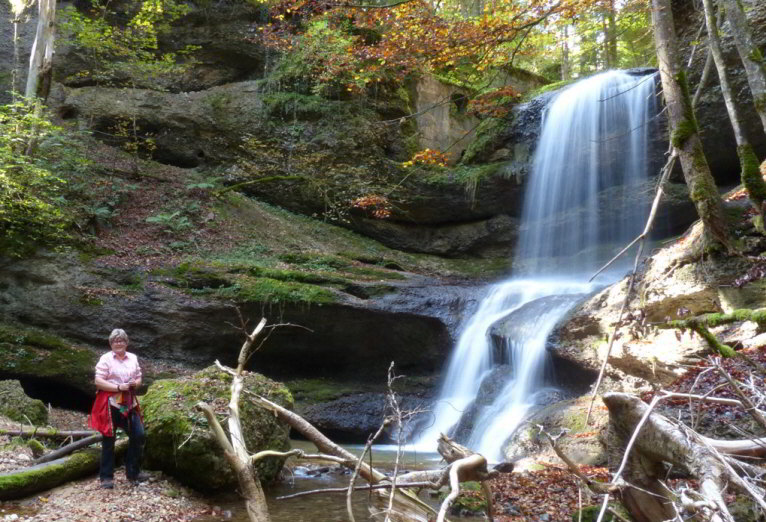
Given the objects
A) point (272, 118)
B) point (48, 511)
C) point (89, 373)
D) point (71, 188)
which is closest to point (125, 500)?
point (48, 511)

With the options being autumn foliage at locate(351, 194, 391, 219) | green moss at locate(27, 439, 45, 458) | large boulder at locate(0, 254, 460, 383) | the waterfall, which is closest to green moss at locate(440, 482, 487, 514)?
green moss at locate(27, 439, 45, 458)

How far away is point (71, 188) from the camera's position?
13570 mm

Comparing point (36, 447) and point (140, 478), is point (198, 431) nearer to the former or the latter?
point (140, 478)

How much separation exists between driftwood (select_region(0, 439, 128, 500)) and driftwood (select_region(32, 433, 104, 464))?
4.8 inches

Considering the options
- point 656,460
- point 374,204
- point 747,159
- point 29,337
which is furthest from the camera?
point 374,204

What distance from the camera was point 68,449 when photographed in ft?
20.1

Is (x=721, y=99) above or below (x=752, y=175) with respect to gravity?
above

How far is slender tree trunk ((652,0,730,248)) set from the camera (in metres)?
7.43

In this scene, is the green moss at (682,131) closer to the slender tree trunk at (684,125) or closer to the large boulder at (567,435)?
the slender tree trunk at (684,125)

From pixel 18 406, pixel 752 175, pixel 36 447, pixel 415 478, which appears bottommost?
pixel 36 447

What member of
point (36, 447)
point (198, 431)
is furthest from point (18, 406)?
point (198, 431)

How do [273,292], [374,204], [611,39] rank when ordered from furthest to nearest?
[611,39] → [374,204] → [273,292]

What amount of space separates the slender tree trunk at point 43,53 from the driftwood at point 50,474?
957cm

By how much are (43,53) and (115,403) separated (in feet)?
34.3
